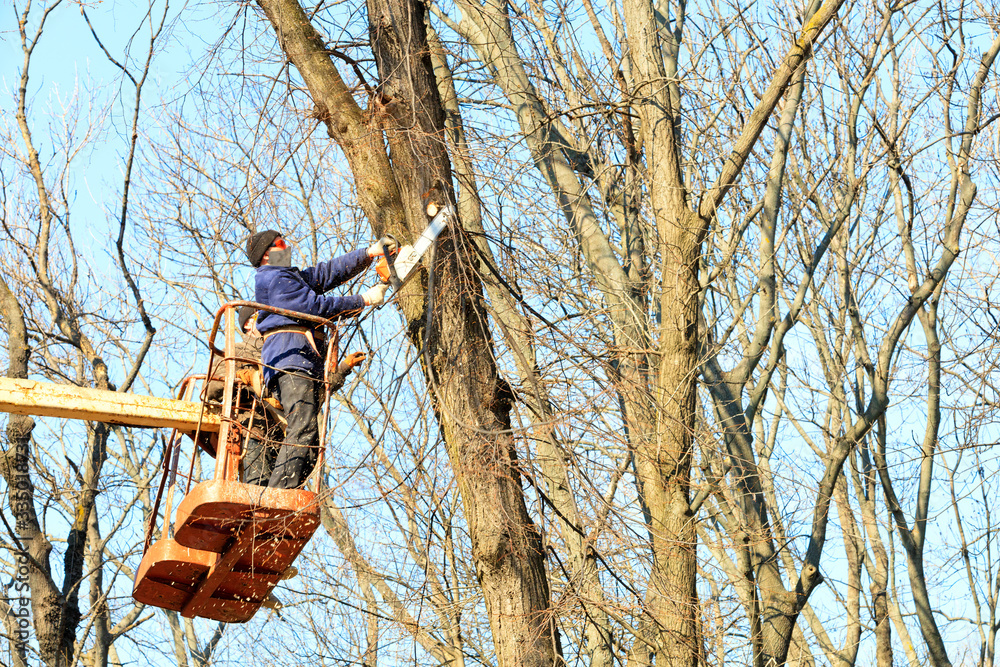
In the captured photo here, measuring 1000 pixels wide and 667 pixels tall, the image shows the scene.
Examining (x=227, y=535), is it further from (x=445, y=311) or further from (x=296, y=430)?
(x=445, y=311)

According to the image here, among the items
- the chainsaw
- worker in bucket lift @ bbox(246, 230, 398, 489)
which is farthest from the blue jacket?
the chainsaw

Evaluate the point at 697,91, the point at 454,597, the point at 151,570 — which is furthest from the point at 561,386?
the point at 454,597

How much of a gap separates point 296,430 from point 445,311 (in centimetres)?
105

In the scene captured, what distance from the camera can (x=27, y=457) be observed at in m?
8.31

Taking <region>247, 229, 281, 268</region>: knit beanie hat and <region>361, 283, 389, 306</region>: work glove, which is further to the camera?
<region>247, 229, 281, 268</region>: knit beanie hat

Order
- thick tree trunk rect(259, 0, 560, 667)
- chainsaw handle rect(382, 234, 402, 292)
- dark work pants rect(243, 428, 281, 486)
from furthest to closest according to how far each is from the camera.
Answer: dark work pants rect(243, 428, 281, 486) → chainsaw handle rect(382, 234, 402, 292) → thick tree trunk rect(259, 0, 560, 667)

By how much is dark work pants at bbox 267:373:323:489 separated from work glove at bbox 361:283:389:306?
1.63 ft

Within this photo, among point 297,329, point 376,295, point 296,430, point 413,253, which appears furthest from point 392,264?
point 296,430

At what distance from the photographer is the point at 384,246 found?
521 cm

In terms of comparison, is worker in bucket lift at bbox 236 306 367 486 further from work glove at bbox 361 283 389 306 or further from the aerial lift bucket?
work glove at bbox 361 283 389 306

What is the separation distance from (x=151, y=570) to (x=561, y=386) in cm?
242

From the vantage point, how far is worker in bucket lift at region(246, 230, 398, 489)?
5.42 metres

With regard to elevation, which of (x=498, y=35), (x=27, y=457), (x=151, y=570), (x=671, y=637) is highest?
(x=498, y=35)

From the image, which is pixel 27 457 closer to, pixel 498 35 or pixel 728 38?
pixel 498 35
